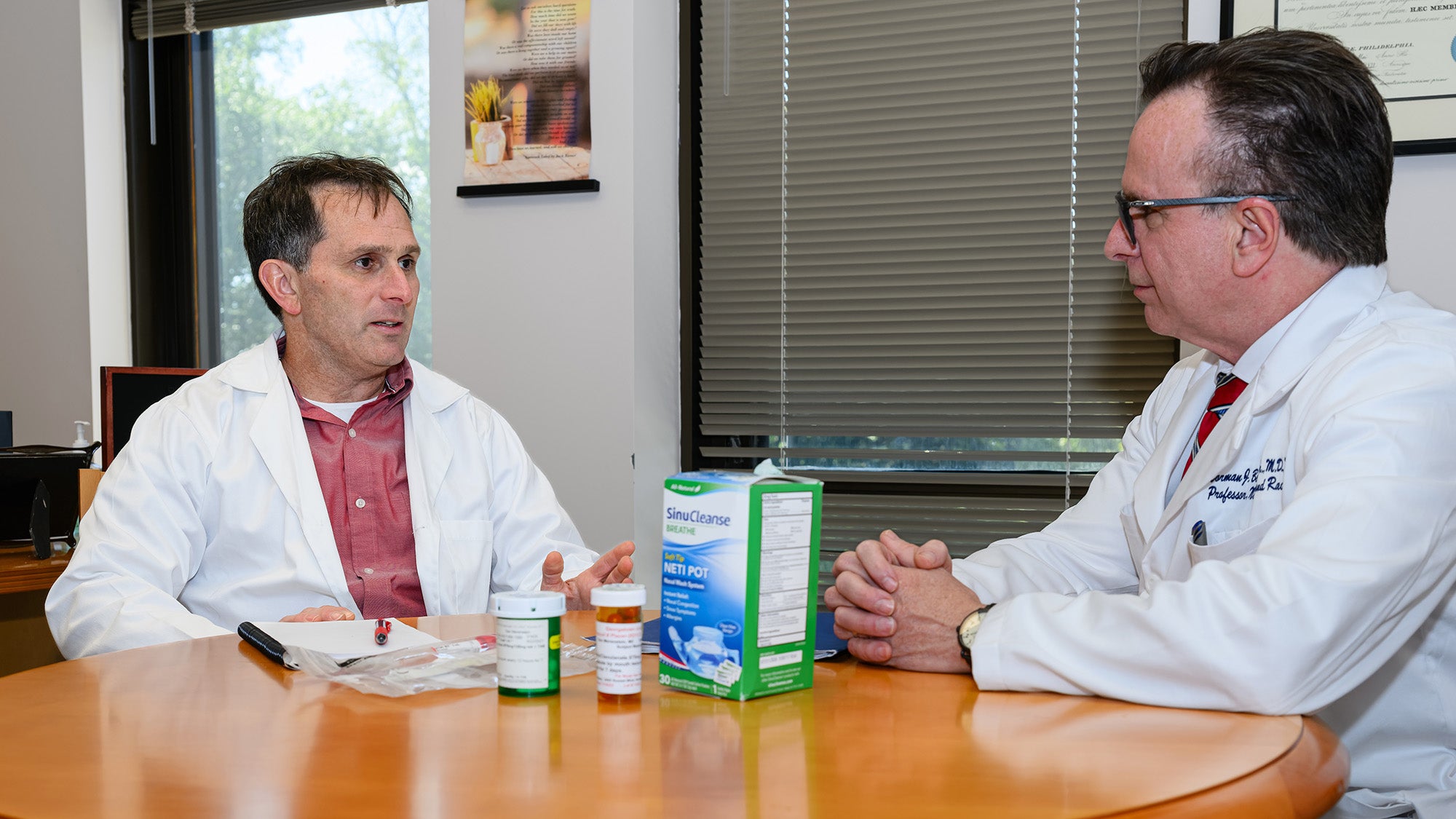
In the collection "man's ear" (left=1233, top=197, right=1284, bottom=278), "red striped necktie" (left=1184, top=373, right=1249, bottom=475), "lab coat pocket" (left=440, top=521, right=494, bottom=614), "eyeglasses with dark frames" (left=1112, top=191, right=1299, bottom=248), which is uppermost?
"eyeglasses with dark frames" (left=1112, top=191, right=1299, bottom=248)

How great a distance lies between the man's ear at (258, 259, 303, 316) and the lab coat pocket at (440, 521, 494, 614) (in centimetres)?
50

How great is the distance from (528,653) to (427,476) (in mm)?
994

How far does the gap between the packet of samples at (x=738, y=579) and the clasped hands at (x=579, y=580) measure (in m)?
0.42

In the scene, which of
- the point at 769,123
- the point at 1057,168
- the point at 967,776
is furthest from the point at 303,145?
the point at 967,776

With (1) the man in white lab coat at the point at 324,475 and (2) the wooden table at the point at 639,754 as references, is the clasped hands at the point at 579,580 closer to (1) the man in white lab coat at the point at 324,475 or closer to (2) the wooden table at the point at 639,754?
(1) the man in white lab coat at the point at 324,475

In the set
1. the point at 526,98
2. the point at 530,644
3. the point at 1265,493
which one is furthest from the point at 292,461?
the point at 1265,493

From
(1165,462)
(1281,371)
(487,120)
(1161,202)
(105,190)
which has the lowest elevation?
(1165,462)

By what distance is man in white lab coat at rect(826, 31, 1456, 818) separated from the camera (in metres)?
1.16

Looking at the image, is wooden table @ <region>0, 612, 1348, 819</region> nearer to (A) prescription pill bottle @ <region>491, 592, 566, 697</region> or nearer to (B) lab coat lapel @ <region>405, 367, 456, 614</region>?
Result: (A) prescription pill bottle @ <region>491, 592, 566, 697</region>

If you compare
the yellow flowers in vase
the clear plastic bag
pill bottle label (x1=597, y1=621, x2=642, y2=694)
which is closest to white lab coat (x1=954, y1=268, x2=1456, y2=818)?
pill bottle label (x1=597, y1=621, x2=642, y2=694)

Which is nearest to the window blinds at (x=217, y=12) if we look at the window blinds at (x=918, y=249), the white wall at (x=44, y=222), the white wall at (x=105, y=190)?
the white wall at (x=105, y=190)

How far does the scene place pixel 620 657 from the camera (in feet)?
3.83

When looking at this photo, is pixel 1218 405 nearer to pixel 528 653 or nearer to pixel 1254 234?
pixel 1254 234

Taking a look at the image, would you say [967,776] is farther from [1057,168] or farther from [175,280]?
[175,280]
